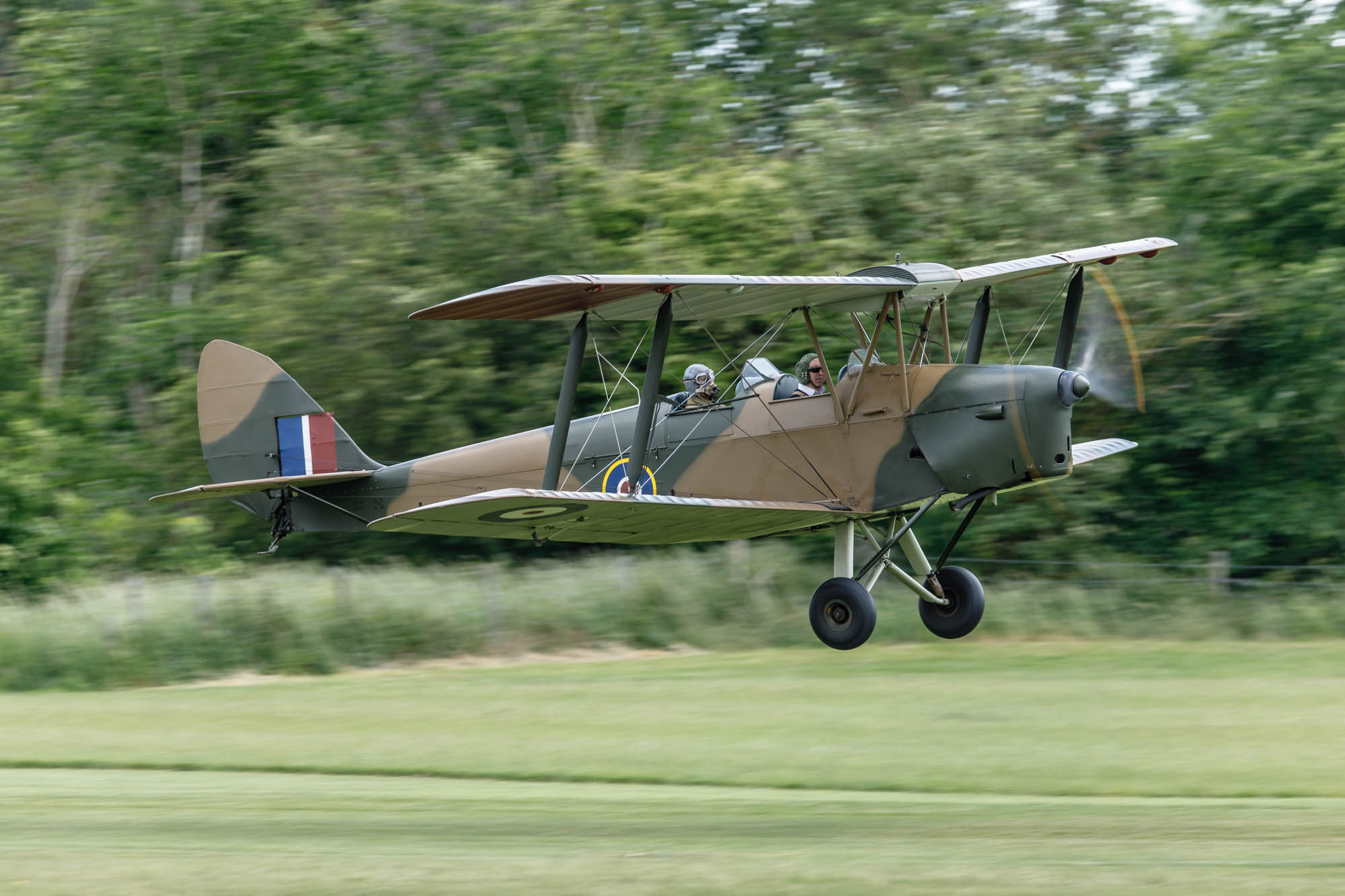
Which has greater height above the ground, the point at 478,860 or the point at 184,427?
the point at 478,860

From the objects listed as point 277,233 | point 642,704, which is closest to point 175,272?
point 277,233

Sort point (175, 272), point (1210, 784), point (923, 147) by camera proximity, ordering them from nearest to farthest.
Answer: point (1210, 784)
point (923, 147)
point (175, 272)

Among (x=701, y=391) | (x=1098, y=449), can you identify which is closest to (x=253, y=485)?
(x=701, y=391)

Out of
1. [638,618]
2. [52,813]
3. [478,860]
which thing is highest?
[478,860]

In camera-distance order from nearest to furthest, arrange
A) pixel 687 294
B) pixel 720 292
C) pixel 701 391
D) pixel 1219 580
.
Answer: pixel 720 292, pixel 687 294, pixel 701 391, pixel 1219 580

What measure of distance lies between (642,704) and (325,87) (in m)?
18.9

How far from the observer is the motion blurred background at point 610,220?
2134 centimetres

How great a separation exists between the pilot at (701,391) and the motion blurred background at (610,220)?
8.08 meters

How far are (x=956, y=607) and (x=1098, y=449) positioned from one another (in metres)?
2.26

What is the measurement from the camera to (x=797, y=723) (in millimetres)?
13883

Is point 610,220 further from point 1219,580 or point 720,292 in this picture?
point 720,292

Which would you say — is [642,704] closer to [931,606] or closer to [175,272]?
[931,606]

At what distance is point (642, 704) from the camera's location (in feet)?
48.9

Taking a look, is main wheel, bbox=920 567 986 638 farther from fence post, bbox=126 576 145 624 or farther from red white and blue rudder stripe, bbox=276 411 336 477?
fence post, bbox=126 576 145 624
